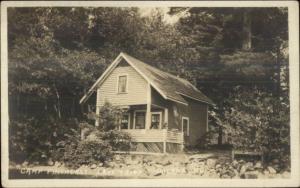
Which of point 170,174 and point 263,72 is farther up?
point 263,72

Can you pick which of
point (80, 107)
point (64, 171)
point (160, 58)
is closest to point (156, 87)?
point (160, 58)

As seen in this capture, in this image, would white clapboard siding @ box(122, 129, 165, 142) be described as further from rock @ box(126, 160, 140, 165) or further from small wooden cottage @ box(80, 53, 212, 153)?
rock @ box(126, 160, 140, 165)

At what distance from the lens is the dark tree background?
4.72m

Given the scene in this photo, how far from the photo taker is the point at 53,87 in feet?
15.6

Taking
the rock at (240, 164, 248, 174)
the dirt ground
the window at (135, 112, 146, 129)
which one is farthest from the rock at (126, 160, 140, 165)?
the rock at (240, 164, 248, 174)

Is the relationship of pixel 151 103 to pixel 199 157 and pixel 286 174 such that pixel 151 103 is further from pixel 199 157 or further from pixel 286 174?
pixel 286 174

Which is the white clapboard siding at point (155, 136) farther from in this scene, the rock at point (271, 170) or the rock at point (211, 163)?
the rock at point (271, 170)

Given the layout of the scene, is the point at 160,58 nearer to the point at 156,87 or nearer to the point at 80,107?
the point at 156,87

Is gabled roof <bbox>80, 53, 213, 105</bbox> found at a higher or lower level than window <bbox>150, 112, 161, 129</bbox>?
higher

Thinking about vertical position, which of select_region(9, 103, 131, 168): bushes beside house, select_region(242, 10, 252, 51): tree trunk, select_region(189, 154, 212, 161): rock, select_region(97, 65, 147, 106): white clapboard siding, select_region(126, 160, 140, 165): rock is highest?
select_region(242, 10, 252, 51): tree trunk

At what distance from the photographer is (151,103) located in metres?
4.83

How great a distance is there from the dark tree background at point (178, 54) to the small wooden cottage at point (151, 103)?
0.26 feet

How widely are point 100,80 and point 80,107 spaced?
0.29 meters

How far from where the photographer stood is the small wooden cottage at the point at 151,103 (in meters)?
4.77
